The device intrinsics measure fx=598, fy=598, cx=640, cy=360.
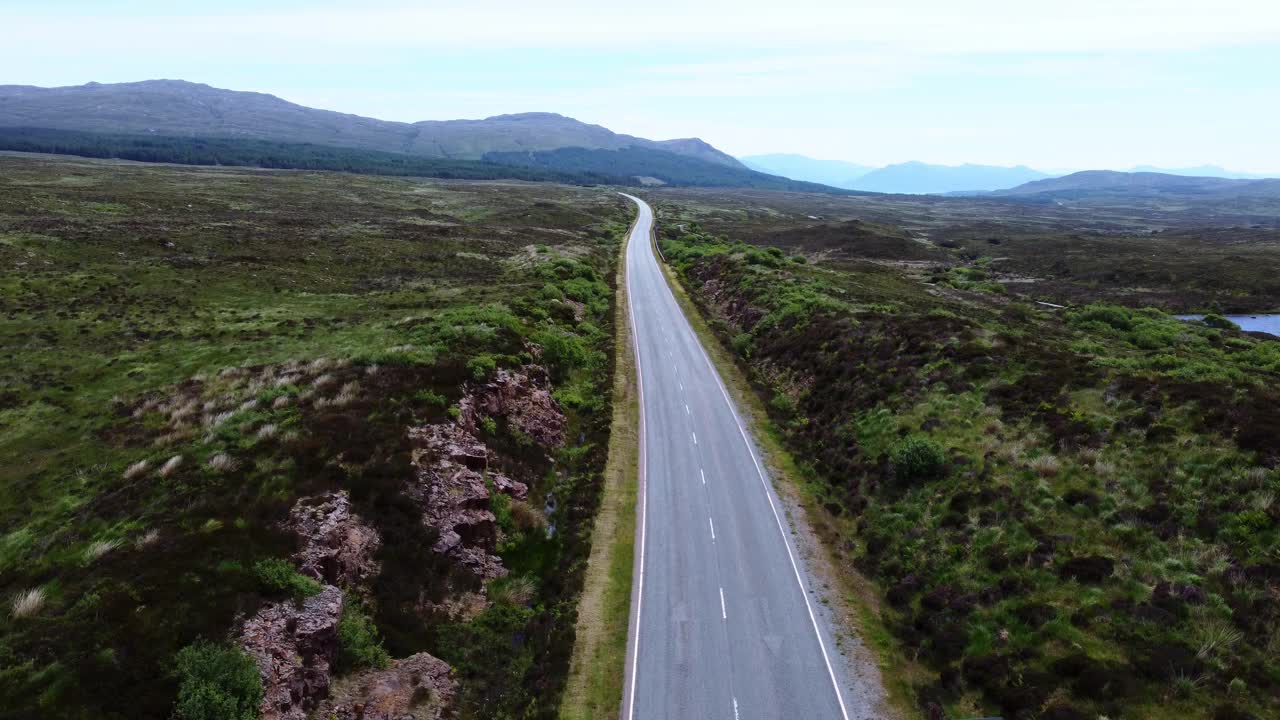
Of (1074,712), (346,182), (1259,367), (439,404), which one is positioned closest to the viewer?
(1074,712)

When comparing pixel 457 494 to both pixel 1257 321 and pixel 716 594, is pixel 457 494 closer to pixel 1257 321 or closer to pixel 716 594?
pixel 716 594

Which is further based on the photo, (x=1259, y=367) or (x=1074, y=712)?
(x=1259, y=367)

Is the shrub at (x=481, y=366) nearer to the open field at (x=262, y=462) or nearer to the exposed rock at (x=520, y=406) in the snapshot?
the open field at (x=262, y=462)

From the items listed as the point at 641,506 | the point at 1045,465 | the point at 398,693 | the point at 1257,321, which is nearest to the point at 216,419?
the point at 398,693

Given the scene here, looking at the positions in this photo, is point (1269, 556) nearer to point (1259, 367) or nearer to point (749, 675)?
point (749, 675)

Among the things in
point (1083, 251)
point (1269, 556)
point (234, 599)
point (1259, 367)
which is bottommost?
point (234, 599)

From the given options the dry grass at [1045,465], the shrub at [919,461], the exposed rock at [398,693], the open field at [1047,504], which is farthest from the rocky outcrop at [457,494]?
the dry grass at [1045,465]

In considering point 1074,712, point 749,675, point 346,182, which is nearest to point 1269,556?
point 1074,712
